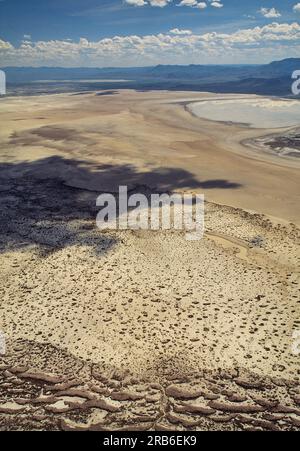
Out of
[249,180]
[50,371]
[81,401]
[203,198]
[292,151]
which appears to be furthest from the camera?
[292,151]

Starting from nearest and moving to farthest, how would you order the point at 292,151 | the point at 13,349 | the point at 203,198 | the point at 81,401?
1. the point at 81,401
2. the point at 13,349
3. the point at 203,198
4. the point at 292,151

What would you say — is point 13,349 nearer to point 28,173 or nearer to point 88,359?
point 88,359

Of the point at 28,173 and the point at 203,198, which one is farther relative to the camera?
the point at 28,173

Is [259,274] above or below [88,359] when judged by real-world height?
above

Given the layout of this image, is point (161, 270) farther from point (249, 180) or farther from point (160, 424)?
point (249, 180)

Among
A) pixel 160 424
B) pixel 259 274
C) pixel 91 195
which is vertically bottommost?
pixel 160 424

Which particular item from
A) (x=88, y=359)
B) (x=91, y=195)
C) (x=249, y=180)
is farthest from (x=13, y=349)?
(x=249, y=180)

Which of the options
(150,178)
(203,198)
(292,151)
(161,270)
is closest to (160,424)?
(161,270)
